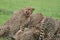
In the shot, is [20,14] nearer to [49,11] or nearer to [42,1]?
[49,11]

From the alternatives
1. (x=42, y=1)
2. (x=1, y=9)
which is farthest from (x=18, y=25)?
(x=42, y=1)

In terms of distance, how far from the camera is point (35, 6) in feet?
41.8

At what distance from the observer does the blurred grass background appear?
11.5 meters

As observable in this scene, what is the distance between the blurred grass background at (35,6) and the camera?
1152cm

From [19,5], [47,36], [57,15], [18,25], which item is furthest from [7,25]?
[19,5]

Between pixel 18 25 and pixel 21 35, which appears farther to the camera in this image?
pixel 18 25

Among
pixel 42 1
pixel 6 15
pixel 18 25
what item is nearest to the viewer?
pixel 18 25

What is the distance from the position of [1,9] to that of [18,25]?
3430 millimetres

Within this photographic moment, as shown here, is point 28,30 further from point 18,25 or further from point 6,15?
point 6,15

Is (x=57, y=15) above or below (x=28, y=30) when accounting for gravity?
below

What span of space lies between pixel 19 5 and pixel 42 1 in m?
1.31

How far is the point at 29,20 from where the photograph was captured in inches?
335

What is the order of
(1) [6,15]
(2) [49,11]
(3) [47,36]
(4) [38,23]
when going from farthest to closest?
(2) [49,11] < (1) [6,15] < (4) [38,23] < (3) [47,36]

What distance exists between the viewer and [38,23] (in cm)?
809
